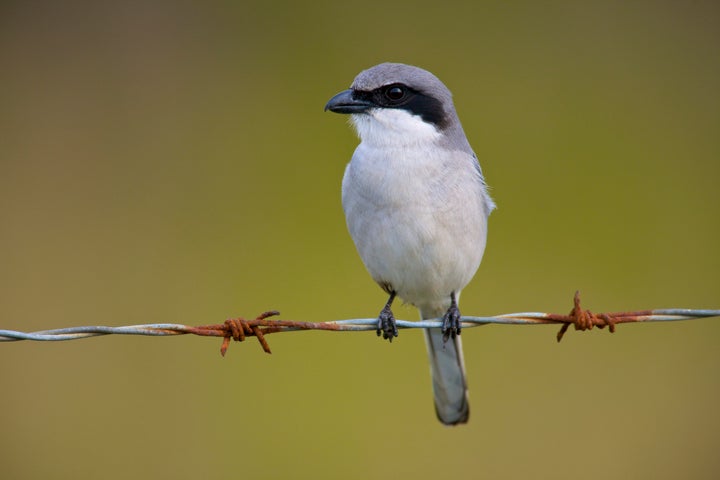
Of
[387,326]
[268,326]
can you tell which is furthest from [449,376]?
[268,326]

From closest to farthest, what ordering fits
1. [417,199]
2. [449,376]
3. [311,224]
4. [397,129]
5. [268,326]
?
1. [268,326]
2. [417,199]
3. [397,129]
4. [449,376]
5. [311,224]

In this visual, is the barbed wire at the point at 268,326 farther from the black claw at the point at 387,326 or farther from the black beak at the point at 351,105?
the black beak at the point at 351,105

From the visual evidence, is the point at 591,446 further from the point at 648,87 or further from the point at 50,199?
the point at 50,199

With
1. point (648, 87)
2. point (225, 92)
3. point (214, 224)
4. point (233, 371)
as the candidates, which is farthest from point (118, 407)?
point (648, 87)

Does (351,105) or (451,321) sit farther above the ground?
(351,105)

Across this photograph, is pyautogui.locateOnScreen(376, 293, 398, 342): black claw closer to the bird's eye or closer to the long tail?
the long tail

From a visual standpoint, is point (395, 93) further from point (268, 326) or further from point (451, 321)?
point (268, 326)

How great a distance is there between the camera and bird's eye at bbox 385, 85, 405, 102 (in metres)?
4.29

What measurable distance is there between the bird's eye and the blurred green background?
142cm

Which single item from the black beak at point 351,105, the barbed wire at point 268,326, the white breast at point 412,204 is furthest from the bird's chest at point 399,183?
the barbed wire at point 268,326

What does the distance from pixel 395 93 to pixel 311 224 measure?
242cm

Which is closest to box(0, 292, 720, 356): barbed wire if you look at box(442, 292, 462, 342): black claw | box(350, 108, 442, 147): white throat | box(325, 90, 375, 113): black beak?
box(442, 292, 462, 342): black claw

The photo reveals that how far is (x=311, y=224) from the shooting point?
6.57 meters

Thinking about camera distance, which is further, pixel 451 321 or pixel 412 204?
pixel 451 321
